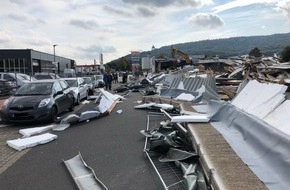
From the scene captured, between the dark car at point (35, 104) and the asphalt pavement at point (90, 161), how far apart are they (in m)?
0.90

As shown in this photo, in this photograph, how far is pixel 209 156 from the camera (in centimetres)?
597

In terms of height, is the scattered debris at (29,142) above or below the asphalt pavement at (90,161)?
above

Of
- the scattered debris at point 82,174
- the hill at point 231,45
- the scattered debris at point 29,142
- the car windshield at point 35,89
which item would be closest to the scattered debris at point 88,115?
the car windshield at point 35,89

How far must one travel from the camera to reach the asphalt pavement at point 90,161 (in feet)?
20.1

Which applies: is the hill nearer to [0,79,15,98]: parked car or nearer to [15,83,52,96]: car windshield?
[0,79,15,98]: parked car

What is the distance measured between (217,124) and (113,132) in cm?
346

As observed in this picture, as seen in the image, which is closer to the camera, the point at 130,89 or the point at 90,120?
the point at 90,120

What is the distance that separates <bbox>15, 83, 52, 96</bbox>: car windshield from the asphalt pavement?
2427 mm

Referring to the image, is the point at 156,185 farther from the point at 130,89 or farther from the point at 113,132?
the point at 130,89

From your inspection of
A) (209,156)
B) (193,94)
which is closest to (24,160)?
(209,156)

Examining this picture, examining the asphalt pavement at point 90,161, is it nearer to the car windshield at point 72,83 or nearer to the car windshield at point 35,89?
the car windshield at point 35,89

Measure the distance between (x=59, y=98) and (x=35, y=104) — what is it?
192 cm

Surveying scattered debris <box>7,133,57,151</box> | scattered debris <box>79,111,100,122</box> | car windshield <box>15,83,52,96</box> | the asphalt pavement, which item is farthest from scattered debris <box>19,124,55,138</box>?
car windshield <box>15,83,52,96</box>

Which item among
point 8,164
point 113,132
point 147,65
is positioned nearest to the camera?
point 8,164
